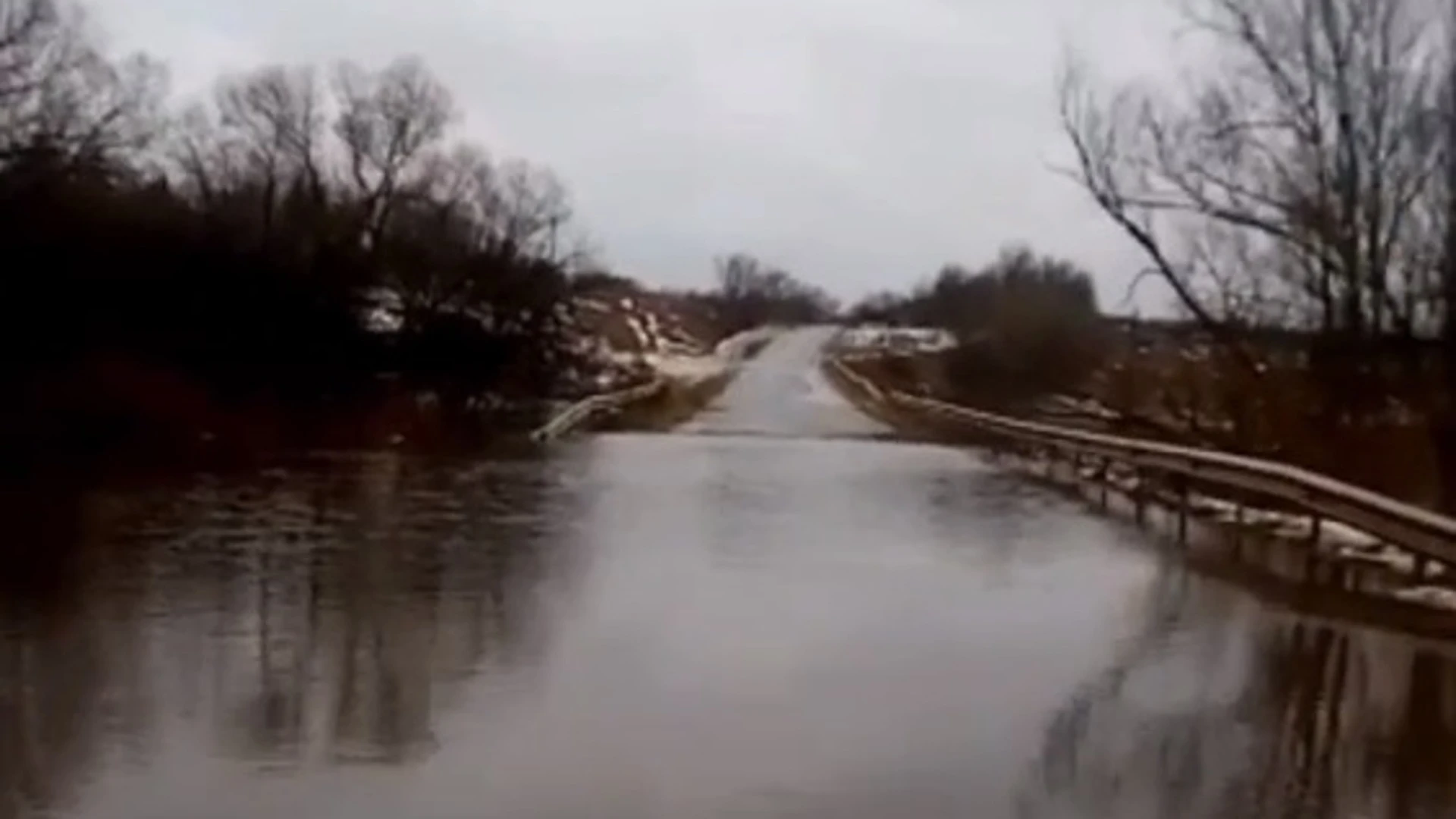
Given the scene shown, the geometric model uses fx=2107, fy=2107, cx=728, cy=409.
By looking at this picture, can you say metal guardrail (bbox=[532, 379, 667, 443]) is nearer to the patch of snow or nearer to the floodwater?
the floodwater

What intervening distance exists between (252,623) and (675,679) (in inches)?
137

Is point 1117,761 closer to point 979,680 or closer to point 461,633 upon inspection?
point 979,680

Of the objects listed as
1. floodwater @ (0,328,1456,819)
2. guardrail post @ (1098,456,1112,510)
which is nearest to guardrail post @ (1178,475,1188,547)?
floodwater @ (0,328,1456,819)

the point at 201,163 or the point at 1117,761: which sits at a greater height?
the point at 201,163

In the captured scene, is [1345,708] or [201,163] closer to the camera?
[1345,708]

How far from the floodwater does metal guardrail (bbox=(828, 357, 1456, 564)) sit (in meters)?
1.51

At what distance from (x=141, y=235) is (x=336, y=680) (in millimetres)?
35198

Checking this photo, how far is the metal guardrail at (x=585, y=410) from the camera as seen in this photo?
47522 millimetres

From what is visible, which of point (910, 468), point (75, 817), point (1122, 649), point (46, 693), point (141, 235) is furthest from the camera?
point (141, 235)

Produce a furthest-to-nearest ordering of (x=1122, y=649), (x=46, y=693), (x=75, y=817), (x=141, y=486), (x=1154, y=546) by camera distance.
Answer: (x=141, y=486), (x=1154, y=546), (x=1122, y=649), (x=46, y=693), (x=75, y=817)

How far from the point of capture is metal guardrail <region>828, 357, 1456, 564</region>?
17.0 m

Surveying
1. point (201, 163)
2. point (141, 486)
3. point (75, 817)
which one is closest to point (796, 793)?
point (75, 817)

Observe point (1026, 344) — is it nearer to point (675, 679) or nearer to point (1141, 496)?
point (1141, 496)

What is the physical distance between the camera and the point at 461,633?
→ 1388 centimetres
